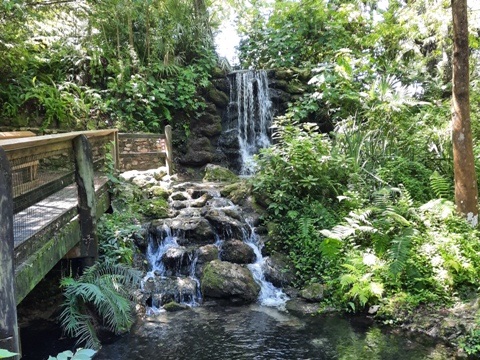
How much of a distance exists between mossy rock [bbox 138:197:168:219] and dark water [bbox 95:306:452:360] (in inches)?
110

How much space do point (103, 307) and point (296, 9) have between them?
1492 centimetres

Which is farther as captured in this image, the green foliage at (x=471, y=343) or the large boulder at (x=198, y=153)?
the large boulder at (x=198, y=153)

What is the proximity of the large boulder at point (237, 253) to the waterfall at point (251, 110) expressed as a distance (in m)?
6.42

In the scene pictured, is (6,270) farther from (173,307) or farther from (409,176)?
(409,176)

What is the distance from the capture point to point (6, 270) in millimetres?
2980

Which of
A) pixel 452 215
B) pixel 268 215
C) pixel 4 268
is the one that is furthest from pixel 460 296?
pixel 4 268

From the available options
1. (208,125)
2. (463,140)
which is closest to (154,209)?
(463,140)

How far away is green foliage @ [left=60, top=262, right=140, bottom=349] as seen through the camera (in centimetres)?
496

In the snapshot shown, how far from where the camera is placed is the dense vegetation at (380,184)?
6184mm

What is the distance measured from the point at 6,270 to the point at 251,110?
41.6 feet

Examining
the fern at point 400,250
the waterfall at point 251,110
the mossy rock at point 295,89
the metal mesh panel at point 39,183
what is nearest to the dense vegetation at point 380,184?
the fern at point 400,250

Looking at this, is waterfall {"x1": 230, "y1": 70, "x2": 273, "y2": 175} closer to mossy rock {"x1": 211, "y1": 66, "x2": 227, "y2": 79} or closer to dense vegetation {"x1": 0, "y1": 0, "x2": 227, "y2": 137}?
mossy rock {"x1": 211, "y1": 66, "x2": 227, "y2": 79}

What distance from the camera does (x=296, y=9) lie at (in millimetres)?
16734

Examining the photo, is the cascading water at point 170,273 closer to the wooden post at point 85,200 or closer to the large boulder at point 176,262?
the large boulder at point 176,262
